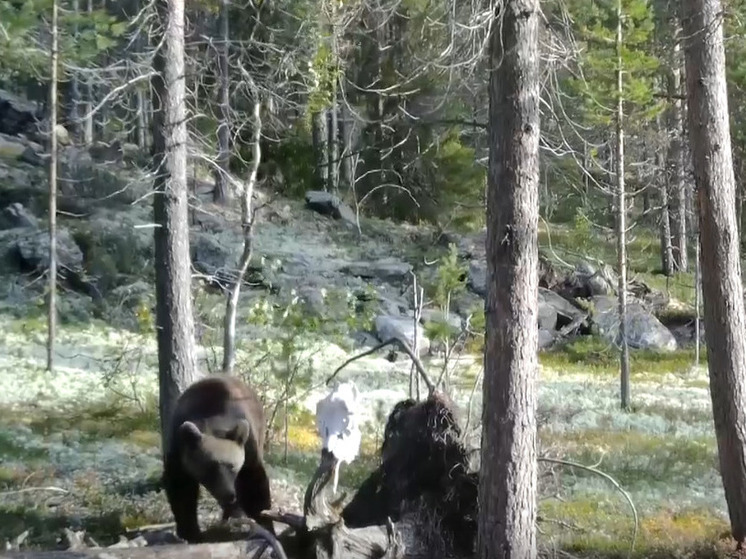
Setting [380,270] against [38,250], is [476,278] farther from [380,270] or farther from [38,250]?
[38,250]

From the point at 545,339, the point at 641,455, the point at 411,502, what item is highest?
the point at 545,339

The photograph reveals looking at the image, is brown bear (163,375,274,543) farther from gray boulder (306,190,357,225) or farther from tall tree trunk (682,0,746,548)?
gray boulder (306,190,357,225)

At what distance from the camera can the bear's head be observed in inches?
348

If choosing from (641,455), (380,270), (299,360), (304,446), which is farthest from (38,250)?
(641,455)

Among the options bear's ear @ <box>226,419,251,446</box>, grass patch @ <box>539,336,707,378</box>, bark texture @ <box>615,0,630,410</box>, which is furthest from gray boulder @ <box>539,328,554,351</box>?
bear's ear @ <box>226,419,251,446</box>

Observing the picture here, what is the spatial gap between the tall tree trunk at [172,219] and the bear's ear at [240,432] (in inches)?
84.1

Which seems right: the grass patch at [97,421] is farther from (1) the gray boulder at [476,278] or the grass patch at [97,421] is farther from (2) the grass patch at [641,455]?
(1) the gray boulder at [476,278]

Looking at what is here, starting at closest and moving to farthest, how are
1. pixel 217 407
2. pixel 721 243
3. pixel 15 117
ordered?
pixel 217 407
pixel 721 243
pixel 15 117

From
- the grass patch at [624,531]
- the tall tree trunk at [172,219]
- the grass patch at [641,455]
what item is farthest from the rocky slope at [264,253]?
the tall tree trunk at [172,219]

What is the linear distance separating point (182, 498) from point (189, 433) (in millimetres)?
762

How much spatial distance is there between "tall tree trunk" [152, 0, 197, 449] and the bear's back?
1.66 meters

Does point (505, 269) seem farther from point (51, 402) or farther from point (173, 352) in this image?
point (51, 402)

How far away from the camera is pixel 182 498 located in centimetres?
909

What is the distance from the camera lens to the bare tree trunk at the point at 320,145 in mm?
35719
